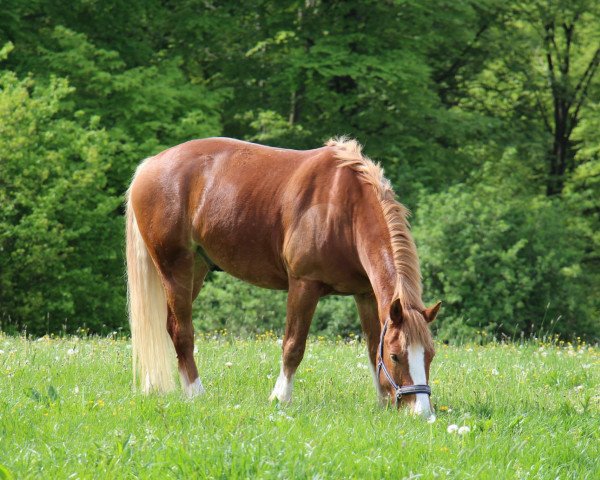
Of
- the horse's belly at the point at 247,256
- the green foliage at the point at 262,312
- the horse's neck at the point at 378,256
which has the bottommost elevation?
the green foliage at the point at 262,312

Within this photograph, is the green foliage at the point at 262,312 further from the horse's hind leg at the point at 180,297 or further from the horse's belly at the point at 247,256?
the horse's belly at the point at 247,256

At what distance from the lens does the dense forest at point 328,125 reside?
62.2 ft

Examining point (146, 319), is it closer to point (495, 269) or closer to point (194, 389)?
point (194, 389)

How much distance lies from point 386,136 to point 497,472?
20.8 metres

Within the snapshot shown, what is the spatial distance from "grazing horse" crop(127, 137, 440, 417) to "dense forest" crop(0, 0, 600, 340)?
906cm

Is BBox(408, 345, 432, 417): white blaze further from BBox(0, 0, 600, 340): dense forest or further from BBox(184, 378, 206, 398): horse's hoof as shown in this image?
BBox(0, 0, 600, 340): dense forest

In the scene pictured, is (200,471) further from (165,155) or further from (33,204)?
(33,204)

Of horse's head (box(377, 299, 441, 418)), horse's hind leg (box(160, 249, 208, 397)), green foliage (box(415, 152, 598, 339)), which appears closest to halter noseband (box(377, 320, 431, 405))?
horse's head (box(377, 299, 441, 418))

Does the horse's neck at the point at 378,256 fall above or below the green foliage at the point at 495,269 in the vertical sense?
above

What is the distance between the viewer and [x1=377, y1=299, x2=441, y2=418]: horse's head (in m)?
5.99

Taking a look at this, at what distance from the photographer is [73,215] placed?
20.6 metres

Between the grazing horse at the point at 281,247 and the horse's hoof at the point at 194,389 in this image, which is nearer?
the grazing horse at the point at 281,247

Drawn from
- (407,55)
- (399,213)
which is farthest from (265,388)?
(407,55)

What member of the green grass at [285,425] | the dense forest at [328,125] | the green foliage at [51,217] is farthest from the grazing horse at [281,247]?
the green foliage at [51,217]
